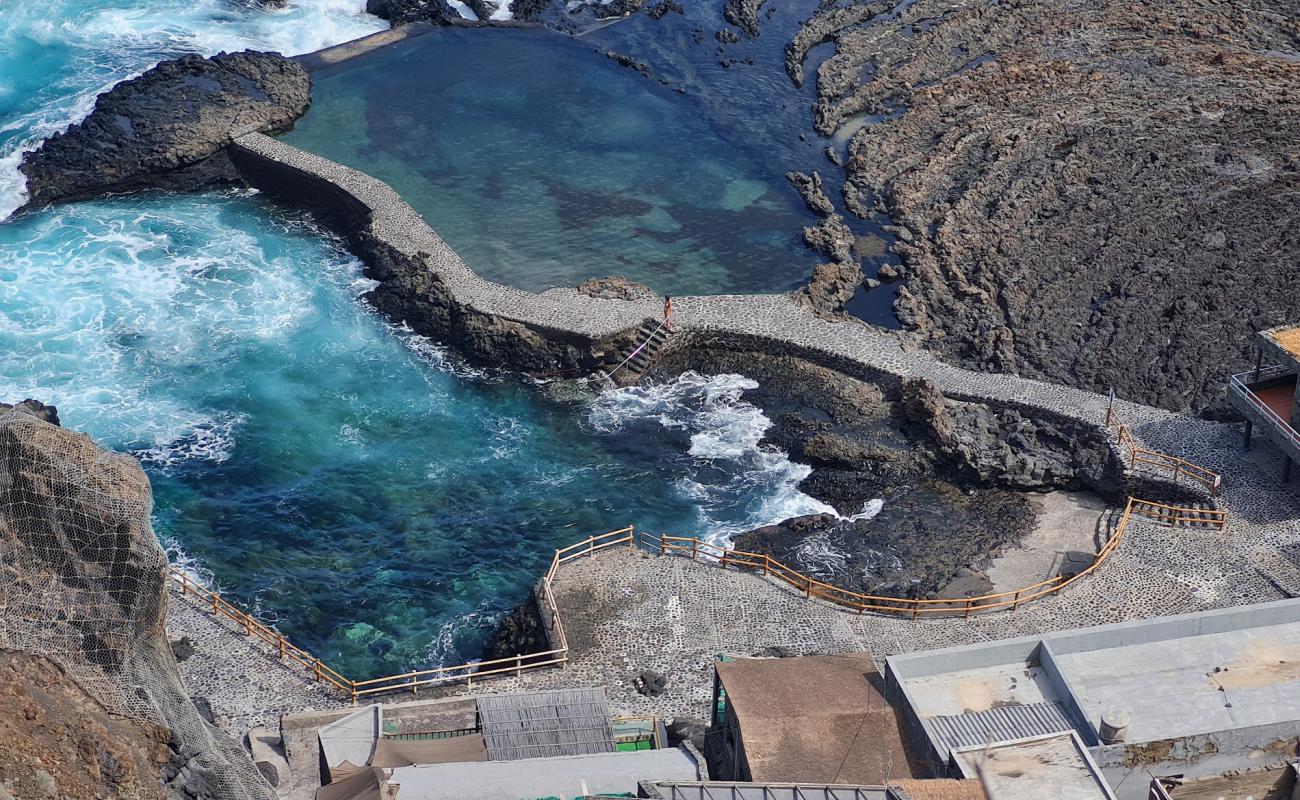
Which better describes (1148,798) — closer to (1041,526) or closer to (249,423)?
(1041,526)

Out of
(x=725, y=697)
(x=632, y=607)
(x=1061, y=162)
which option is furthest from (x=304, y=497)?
(x=1061, y=162)

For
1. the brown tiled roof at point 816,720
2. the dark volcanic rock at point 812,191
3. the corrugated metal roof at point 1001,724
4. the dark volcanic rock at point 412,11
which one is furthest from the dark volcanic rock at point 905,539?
the dark volcanic rock at point 412,11

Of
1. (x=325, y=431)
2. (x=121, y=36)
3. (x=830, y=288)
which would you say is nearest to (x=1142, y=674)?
(x=830, y=288)

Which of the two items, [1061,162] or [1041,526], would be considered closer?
[1041,526]

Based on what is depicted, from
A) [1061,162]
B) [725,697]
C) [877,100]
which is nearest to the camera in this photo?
[725,697]

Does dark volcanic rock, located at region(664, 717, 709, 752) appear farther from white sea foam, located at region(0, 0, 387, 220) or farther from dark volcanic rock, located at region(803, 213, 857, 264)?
white sea foam, located at region(0, 0, 387, 220)

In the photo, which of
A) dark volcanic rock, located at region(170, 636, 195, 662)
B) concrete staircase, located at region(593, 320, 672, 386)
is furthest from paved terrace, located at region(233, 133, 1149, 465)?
dark volcanic rock, located at region(170, 636, 195, 662)
